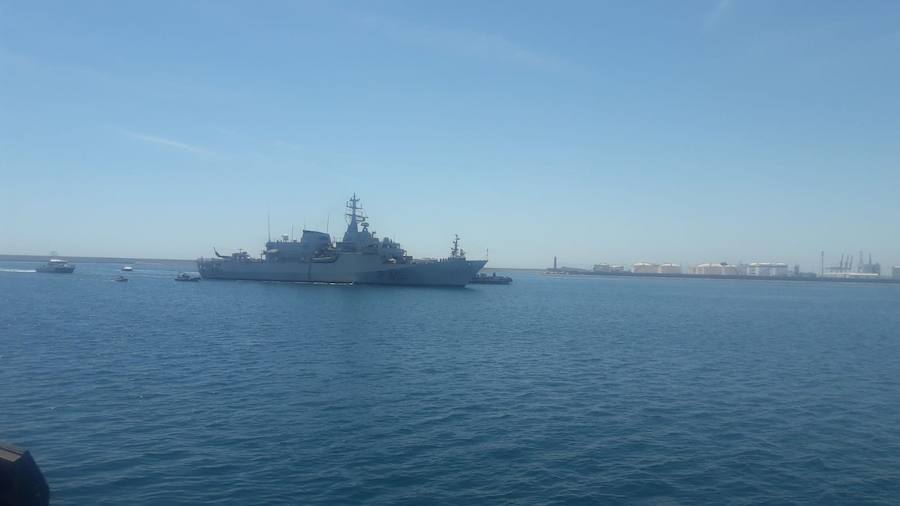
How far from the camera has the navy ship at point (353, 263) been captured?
92250mm

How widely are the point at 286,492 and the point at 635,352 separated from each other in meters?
24.2

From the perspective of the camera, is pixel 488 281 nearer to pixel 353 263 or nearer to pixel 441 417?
pixel 353 263

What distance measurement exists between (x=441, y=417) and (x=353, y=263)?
75.3 metres

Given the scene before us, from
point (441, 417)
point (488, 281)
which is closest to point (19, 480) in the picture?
point (441, 417)

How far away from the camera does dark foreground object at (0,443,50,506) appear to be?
10.5m

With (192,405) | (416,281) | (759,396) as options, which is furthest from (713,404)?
(416,281)

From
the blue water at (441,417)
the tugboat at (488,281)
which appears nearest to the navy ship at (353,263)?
the tugboat at (488,281)

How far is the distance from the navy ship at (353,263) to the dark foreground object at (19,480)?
8038 centimetres

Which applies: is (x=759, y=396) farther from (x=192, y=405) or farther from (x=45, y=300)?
(x=45, y=300)

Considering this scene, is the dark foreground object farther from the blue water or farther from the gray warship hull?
the gray warship hull

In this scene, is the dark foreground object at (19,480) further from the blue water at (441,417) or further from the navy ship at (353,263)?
the navy ship at (353,263)

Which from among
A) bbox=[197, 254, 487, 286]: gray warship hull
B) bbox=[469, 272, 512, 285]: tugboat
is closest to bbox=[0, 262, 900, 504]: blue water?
bbox=[197, 254, 487, 286]: gray warship hull

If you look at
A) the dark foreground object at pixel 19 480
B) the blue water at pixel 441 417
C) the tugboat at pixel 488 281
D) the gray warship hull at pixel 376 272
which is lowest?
the blue water at pixel 441 417

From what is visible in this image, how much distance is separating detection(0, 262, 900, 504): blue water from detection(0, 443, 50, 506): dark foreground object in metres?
0.85
